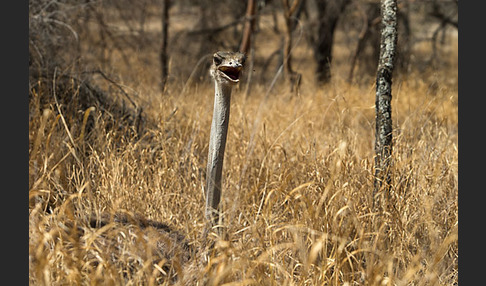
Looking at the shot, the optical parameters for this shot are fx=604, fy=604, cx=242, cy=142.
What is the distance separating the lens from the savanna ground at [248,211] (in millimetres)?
2615

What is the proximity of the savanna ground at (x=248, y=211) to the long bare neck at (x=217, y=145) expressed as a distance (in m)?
0.10

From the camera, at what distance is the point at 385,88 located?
3.39m

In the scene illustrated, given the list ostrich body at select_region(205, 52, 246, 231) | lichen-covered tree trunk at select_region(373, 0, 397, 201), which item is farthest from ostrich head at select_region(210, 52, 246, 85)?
lichen-covered tree trunk at select_region(373, 0, 397, 201)

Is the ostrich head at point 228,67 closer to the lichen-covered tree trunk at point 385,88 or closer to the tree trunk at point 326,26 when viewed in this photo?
the lichen-covered tree trunk at point 385,88

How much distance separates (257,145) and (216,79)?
1.71 meters

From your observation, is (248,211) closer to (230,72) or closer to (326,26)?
(230,72)

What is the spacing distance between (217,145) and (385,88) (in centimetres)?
109

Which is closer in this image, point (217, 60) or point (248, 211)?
point (217, 60)

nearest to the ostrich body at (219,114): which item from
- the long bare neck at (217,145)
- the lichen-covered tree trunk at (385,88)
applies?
the long bare neck at (217,145)

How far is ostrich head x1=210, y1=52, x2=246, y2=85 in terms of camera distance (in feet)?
9.23

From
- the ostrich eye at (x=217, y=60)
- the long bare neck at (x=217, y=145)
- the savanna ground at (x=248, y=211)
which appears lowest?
the savanna ground at (x=248, y=211)

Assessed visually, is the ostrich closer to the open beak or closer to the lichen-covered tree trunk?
the open beak

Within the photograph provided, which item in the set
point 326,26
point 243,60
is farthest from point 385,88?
point 326,26

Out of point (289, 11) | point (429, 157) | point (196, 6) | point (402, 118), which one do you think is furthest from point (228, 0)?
point (429, 157)
